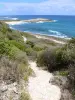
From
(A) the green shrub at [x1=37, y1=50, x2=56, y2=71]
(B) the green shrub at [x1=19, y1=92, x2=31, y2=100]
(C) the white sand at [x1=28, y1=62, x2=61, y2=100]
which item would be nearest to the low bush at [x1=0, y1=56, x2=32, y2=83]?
(C) the white sand at [x1=28, y1=62, x2=61, y2=100]

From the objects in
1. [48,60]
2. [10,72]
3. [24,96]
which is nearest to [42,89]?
[24,96]

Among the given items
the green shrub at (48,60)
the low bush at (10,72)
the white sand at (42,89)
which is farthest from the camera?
the green shrub at (48,60)

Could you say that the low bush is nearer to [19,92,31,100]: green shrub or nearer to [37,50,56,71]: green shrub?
[19,92,31,100]: green shrub

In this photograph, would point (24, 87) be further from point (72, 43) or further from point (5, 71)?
point (72, 43)

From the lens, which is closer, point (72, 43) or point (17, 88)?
point (17, 88)

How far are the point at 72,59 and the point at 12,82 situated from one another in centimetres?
433

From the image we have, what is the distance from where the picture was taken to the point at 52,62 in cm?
1446

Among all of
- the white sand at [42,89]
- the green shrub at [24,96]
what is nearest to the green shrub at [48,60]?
the white sand at [42,89]

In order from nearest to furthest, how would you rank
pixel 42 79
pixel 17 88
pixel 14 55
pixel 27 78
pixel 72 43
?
pixel 17 88 < pixel 27 78 < pixel 42 79 < pixel 14 55 < pixel 72 43

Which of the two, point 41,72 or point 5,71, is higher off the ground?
point 5,71

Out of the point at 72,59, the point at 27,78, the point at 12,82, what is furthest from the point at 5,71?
the point at 72,59

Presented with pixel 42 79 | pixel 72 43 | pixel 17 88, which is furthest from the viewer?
pixel 72 43

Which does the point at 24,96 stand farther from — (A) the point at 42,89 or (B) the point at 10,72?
(B) the point at 10,72

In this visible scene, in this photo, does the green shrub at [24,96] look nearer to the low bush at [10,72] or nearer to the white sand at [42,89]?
the white sand at [42,89]
